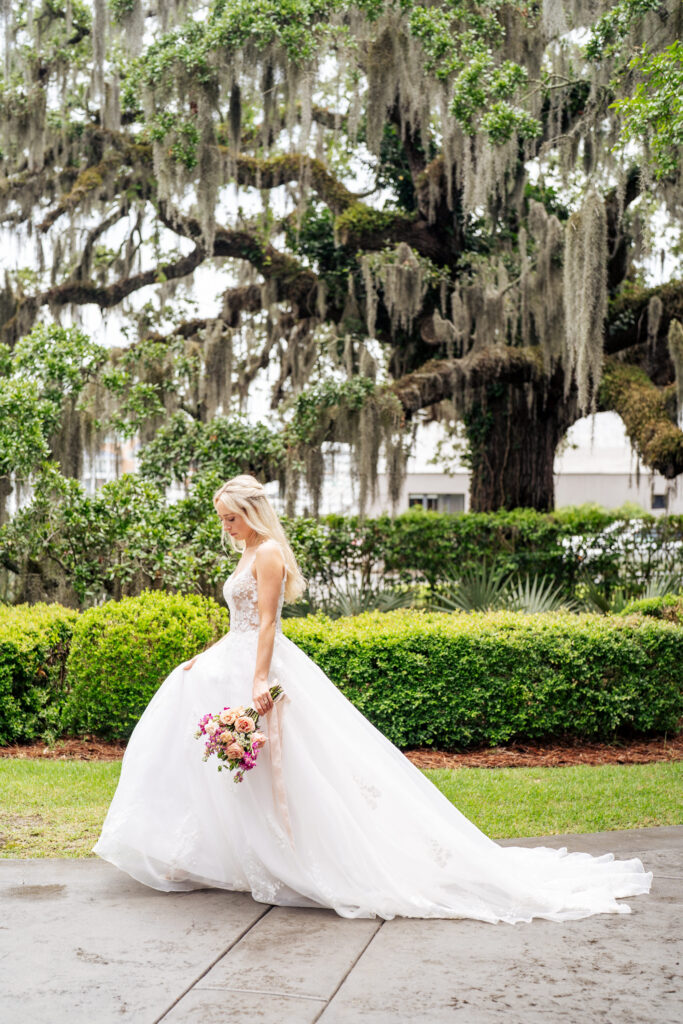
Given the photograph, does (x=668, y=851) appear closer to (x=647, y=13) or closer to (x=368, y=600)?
(x=368, y=600)

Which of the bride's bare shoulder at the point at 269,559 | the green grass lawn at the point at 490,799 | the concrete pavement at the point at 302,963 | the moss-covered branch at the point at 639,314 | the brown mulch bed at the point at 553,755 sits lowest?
the brown mulch bed at the point at 553,755

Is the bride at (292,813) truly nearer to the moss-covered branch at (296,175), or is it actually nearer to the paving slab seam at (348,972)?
the paving slab seam at (348,972)

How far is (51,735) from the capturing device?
319 inches

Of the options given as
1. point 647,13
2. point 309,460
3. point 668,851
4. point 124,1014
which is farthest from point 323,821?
point 647,13

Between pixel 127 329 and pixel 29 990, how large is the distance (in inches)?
573

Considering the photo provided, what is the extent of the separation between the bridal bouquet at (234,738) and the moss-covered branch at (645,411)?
9.80 m

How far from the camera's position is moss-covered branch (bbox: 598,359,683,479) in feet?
43.0

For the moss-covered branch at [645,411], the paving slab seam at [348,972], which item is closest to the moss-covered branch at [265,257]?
the moss-covered branch at [645,411]

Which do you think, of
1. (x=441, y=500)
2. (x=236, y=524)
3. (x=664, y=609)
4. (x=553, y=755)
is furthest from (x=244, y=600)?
(x=441, y=500)

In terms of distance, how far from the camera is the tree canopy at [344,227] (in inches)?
495

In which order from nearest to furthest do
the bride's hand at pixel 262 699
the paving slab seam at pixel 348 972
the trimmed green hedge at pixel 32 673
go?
the paving slab seam at pixel 348 972, the bride's hand at pixel 262 699, the trimmed green hedge at pixel 32 673

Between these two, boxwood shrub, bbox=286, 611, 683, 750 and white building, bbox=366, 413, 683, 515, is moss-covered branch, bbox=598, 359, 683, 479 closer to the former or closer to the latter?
boxwood shrub, bbox=286, 611, 683, 750

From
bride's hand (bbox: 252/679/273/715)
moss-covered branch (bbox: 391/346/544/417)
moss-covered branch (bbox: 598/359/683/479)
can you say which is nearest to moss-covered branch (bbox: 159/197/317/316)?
moss-covered branch (bbox: 391/346/544/417)

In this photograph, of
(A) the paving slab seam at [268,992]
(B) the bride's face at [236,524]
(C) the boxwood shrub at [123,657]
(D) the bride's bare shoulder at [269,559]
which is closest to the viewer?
(A) the paving slab seam at [268,992]
